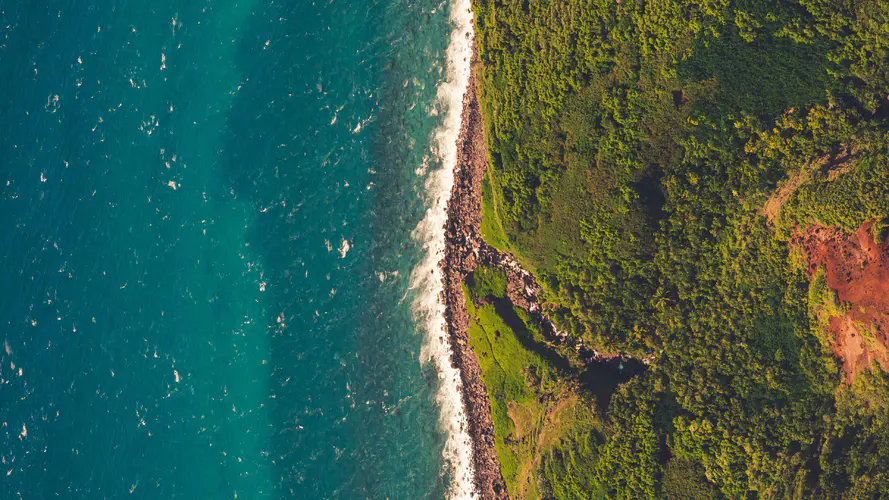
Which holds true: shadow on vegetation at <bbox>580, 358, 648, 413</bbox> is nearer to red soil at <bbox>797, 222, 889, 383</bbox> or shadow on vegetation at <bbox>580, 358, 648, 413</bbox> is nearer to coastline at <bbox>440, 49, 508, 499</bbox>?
coastline at <bbox>440, 49, 508, 499</bbox>

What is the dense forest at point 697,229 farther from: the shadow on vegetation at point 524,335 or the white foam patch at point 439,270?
the white foam patch at point 439,270

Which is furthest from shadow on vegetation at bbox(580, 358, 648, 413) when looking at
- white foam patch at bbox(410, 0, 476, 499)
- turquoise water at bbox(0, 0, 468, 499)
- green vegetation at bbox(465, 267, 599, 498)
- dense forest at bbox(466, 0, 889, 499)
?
turquoise water at bbox(0, 0, 468, 499)

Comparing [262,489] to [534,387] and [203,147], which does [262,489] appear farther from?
[203,147]

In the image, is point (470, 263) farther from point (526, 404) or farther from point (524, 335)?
point (526, 404)

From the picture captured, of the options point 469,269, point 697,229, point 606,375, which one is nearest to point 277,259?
point 469,269

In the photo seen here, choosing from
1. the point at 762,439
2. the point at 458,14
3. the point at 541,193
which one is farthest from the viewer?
the point at 458,14

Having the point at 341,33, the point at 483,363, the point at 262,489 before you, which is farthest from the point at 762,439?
the point at 341,33
